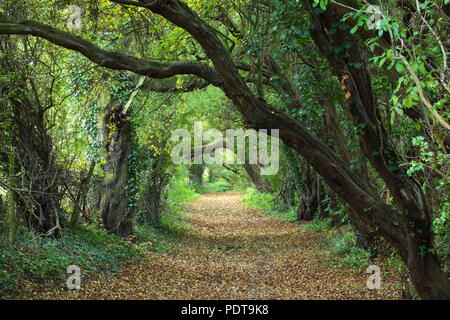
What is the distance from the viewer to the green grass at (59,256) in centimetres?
747

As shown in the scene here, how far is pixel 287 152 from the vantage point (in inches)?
719

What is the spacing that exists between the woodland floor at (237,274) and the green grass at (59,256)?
0.34m

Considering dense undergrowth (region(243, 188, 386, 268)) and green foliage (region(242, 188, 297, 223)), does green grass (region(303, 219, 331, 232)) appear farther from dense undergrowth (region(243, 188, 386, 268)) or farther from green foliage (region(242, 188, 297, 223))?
green foliage (region(242, 188, 297, 223))

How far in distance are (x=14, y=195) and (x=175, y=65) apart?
13.9ft

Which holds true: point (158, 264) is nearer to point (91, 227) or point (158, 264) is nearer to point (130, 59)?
point (91, 227)

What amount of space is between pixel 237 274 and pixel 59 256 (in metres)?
3.88

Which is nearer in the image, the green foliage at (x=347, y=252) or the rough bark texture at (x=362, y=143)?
the rough bark texture at (x=362, y=143)

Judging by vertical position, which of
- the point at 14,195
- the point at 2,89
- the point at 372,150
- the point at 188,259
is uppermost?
the point at 2,89

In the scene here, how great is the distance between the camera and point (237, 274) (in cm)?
1073

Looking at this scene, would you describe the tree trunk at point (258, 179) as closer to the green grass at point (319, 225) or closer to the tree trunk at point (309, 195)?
the tree trunk at point (309, 195)

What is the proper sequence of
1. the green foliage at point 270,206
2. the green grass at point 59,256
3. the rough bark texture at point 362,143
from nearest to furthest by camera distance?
the rough bark texture at point 362,143, the green grass at point 59,256, the green foliage at point 270,206

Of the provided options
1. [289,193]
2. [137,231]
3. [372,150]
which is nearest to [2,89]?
[372,150]

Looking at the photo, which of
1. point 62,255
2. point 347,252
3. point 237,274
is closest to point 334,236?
point 347,252

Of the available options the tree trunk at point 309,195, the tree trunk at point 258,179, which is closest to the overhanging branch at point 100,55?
the tree trunk at point 309,195
